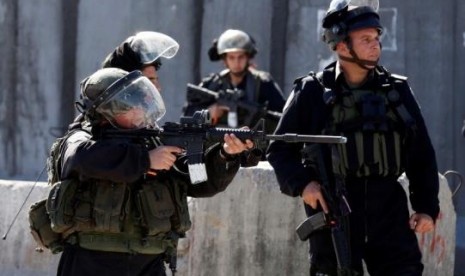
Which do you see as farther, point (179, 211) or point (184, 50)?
point (184, 50)

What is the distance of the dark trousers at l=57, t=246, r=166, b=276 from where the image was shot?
166 inches

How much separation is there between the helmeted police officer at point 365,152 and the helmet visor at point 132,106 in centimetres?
80

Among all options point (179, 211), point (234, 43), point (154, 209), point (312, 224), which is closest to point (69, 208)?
point (154, 209)

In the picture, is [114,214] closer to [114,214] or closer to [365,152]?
[114,214]

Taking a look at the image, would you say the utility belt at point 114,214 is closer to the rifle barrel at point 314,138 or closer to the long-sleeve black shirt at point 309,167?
the rifle barrel at point 314,138

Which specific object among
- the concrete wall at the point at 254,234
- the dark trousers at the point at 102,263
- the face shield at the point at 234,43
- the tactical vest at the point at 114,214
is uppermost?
the face shield at the point at 234,43

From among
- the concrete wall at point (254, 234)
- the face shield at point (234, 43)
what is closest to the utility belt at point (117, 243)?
the concrete wall at point (254, 234)

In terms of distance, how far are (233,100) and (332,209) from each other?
3.62m

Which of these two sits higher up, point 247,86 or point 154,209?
point 247,86

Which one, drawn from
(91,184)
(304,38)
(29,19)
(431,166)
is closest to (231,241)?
(431,166)

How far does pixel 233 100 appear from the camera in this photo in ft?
27.1

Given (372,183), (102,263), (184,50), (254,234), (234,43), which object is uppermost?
(234,43)

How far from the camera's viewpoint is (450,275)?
19.9ft

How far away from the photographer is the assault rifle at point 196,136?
414 cm
